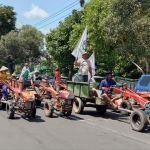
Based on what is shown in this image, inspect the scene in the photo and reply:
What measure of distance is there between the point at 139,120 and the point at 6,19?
1830 inches

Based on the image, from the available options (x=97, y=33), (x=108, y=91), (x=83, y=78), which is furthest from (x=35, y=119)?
(x=97, y=33)

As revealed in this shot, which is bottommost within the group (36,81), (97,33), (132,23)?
(36,81)

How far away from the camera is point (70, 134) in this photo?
28.3 ft

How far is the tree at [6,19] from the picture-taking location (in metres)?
52.1

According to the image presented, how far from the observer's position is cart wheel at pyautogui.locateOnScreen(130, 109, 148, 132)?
29.3ft

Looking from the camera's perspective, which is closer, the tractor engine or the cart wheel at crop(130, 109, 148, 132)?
the cart wheel at crop(130, 109, 148, 132)

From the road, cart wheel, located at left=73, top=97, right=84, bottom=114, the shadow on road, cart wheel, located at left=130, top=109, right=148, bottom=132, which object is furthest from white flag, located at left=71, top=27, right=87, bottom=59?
cart wheel, located at left=130, top=109, right=148, bottom=132

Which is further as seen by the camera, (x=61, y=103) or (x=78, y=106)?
(x=78, y=106)

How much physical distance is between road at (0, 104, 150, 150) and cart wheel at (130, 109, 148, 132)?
0.19 m

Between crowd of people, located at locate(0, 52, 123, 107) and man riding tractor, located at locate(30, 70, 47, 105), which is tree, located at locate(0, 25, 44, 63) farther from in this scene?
man riding tractor, located at locate(30, 70, 47, 105)

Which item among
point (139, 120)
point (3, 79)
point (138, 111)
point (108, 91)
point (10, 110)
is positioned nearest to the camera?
point (138, 111)

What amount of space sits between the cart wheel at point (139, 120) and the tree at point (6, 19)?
1768 inches

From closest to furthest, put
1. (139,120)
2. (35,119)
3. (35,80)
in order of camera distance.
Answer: (139,120)
(35,119)
(35,80)

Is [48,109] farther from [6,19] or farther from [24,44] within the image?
[6,19]
